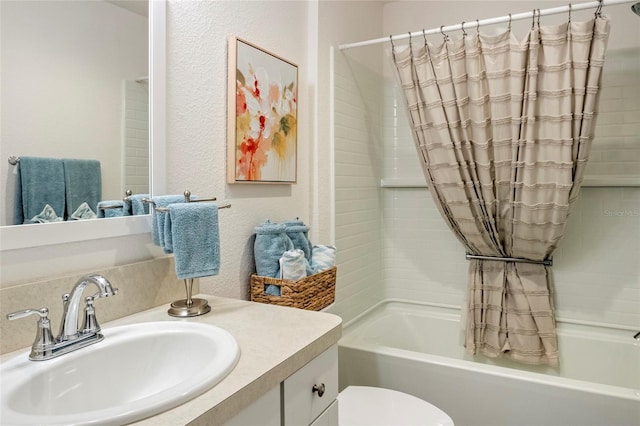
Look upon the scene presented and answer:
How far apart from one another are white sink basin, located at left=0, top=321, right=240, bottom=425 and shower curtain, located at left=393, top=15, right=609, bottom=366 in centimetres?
161

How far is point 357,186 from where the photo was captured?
8.56 ft

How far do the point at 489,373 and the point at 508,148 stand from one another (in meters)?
1.04

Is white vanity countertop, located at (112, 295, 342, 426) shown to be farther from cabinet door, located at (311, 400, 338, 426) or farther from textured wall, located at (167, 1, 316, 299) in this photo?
textured wall, located at (167, 1, 316, 299)

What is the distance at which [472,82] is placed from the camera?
82.7 inches

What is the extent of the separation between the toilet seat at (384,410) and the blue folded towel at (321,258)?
525mm

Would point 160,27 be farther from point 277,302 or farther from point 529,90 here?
point 529,90

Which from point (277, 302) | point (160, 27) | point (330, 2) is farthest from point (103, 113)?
point (330, 2)

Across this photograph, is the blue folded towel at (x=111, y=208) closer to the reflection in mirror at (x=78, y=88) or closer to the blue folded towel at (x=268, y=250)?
the reflection in mirror at (x=78, y=88)

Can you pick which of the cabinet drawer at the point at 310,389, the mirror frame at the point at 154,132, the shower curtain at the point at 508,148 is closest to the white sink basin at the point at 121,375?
the cabinet drawer at the point at 310,389

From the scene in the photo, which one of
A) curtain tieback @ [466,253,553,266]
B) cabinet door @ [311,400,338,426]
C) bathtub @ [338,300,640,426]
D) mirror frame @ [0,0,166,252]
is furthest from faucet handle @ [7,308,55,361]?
curtain tieback @ [466,253,553,266]

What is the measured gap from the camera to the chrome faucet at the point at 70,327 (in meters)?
0.87

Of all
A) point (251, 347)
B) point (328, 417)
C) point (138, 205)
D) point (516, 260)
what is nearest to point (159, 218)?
point (138, 205)

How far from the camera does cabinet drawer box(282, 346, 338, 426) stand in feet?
3.12

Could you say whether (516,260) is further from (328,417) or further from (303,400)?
(303,400)
